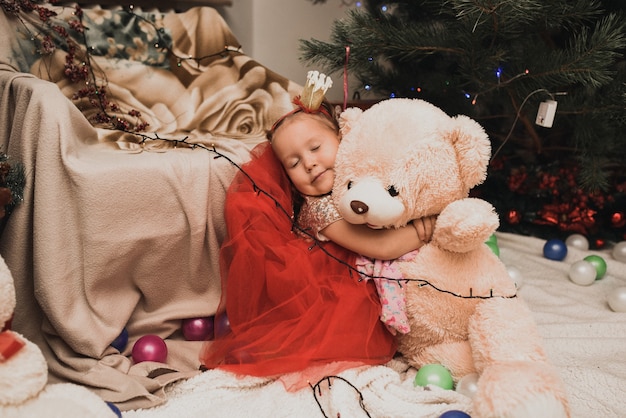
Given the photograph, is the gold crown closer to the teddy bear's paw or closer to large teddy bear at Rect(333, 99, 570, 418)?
large teddy bear at Rect(333, 99, 570, 418)

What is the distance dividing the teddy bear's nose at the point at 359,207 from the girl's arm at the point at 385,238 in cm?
9

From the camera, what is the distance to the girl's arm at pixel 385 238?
1.00m

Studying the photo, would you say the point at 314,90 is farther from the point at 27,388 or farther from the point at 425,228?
the point at 27,388

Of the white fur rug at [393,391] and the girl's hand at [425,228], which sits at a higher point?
the girl's hand at [425,228]

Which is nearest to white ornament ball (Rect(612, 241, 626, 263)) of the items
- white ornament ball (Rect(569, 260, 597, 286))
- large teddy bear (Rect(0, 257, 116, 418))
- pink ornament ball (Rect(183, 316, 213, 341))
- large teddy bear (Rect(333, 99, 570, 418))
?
white ornament ball (Rect(569, 260, 597, 286))

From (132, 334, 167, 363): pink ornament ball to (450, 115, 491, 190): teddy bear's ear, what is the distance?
700 millimetres

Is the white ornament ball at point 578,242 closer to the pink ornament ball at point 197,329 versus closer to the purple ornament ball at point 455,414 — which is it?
the purple ornament ball at point 455,414

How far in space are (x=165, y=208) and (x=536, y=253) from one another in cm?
117

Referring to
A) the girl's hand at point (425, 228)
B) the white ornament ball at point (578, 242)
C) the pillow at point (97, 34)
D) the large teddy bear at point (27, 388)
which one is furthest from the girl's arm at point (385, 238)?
the pillow at point (97, 34)

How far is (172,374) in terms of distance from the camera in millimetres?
1023

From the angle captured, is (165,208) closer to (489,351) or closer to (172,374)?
(172,374)

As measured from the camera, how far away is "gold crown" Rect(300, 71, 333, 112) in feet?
3.43

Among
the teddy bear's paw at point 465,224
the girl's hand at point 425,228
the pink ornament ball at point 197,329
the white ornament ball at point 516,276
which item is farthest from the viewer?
the white ornament ball at point 516,276

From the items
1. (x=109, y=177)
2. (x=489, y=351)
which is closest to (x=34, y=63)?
(x=109, y=177)
